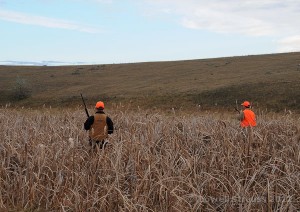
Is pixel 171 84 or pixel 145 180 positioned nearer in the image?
pixel 145 180

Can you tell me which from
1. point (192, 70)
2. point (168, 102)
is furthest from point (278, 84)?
point (192, 70)

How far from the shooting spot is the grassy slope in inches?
1454

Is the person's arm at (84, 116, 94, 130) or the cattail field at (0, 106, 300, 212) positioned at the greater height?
the person's arm at (84, 116, 94, 130)

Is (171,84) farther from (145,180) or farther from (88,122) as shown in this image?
(145,180)

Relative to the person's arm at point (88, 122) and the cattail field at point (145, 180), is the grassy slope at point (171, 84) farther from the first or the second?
the cattail field at point (145, 180)

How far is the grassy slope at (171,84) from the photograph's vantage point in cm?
3694

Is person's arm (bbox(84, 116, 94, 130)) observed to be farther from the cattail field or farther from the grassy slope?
the grassy slope

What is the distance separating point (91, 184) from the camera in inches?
246

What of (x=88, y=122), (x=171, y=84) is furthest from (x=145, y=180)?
(x=171, y=84)

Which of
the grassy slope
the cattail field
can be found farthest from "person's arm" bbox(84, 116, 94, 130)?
the grassy slope

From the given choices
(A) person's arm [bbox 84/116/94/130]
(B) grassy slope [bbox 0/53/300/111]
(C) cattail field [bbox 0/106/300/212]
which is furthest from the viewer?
(B) grassy slope [bbox 0/53/300/111]

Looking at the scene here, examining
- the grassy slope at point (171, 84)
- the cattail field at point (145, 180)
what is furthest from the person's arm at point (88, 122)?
the grassy slope at point (171, 84)

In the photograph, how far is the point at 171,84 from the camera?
48.8 m

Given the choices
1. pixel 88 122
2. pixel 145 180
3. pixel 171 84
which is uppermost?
pixel 88 122
